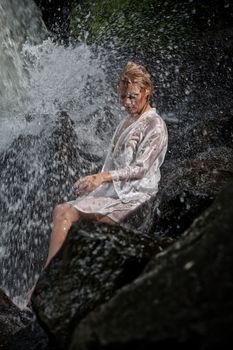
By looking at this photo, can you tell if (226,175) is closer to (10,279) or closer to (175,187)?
(175,187)

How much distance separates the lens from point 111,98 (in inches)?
418

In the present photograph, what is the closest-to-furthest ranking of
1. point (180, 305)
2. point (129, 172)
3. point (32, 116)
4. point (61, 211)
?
point (180, 305) < point (129, 172) < point (61, 211) < point (32, 116)

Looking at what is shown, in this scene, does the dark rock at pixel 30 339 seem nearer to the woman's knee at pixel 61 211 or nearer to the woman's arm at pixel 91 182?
the woman's knee at pixel 61 211

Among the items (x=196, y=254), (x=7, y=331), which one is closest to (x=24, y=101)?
(x=7, y=331)

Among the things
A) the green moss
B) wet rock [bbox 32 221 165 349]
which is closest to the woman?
wet rock [bbox 32 221 165 349]

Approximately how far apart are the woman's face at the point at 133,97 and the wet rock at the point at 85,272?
1.49 m

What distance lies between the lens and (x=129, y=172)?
399 cm

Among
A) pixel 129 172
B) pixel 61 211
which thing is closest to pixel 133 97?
pixel 129 172

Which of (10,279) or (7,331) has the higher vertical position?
(7,331)

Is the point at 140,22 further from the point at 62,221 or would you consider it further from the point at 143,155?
the point at 62,221

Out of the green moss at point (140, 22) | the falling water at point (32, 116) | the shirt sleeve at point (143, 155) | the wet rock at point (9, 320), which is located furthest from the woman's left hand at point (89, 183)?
the green moss at point (140, 22)

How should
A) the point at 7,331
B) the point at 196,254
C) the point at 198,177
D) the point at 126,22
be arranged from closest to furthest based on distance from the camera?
the point at 196,254 → the point at 7,331 → the point at 198,177 → the point at 126,22

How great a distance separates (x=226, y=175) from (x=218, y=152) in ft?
5.65

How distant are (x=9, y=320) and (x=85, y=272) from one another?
1714mm
